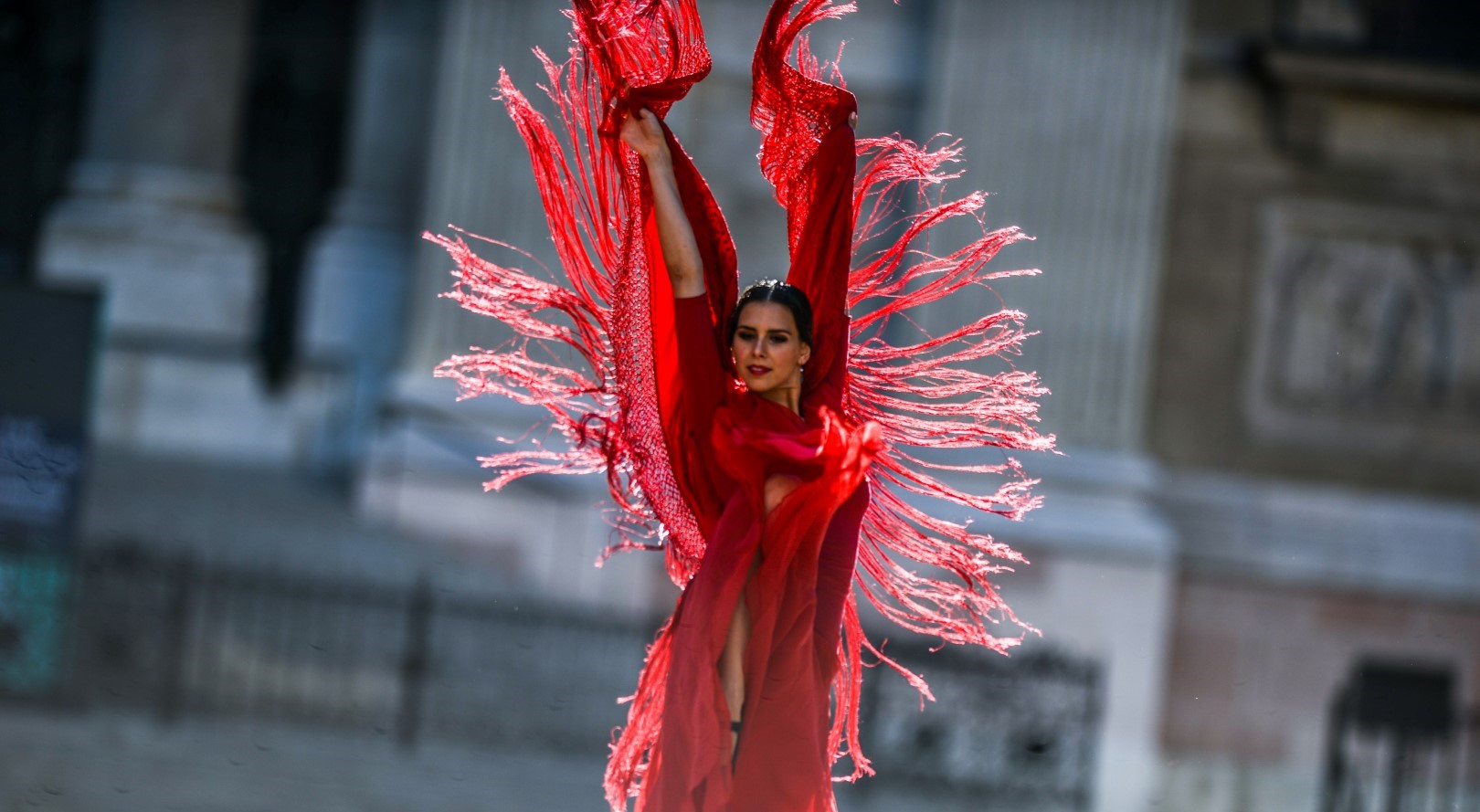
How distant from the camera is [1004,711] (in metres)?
9.73

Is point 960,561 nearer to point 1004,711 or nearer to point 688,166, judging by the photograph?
point 688,166

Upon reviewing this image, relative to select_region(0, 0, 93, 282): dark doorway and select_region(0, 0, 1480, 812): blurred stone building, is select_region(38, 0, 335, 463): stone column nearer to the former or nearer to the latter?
select_region(0, 0, 1480, 812): blurred stone building

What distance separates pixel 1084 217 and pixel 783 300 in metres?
8.77

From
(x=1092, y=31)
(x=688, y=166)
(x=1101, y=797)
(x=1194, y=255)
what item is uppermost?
(x=1092, y=31)

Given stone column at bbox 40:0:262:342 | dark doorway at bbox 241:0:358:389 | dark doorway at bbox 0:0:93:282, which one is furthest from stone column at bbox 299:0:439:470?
dark doorway at bbox 0:0:93:282

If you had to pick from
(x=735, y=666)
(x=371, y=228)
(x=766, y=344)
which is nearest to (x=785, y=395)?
(x=766, y=344)

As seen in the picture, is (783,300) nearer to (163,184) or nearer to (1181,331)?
(1181,331)

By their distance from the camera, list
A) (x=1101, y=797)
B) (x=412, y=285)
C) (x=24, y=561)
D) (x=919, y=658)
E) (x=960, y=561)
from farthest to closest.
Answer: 1. (x=412, y=285)
2. (x=1101, y=797)
3. (x=919, y=658)
4. (x=24, y=561)
5. (x=960, y=561)

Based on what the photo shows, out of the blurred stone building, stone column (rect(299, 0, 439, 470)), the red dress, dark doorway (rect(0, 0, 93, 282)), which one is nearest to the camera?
the red dress

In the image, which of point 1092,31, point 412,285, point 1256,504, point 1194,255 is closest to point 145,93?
point 412,285

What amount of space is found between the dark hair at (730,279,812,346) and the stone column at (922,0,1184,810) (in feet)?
27.5

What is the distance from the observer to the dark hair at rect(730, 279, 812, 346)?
316cm

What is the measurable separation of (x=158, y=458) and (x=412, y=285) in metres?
2.30

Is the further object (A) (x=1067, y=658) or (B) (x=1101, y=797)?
(B) (x=1101, y=797)
